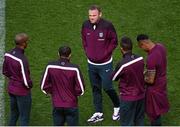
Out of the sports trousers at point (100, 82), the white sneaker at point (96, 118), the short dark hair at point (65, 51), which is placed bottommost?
the white sneaker at point (96, 118)

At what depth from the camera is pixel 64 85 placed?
8.51 meters

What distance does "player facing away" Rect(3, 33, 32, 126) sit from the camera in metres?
8.78

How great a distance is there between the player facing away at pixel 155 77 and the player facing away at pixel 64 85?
1.13 m

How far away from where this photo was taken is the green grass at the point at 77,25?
1189 cm

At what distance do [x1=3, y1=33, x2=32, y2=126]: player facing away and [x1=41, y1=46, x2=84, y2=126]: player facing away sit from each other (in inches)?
16.4

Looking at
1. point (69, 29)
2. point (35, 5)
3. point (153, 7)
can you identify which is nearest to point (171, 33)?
point (153, 7)

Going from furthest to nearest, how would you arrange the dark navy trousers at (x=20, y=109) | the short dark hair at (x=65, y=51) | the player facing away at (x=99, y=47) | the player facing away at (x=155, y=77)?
the player facing away at (x=99, y=47) < the dark navy trousers at (x=20, y=109) < the player facing away at (x=155, y=77) < the short dark hair at (x=65, y=51)

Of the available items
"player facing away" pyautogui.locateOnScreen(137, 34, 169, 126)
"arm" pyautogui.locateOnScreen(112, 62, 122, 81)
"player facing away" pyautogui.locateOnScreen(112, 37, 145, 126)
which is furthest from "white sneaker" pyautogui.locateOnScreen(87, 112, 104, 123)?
"arm" pyautogui.locateOnScreen(112, 62, 122, 81)

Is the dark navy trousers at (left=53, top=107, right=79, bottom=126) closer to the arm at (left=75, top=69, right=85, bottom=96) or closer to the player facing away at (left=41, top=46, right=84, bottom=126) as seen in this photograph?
the player facing away at (left=41, top=46, right=84, bottom=126)

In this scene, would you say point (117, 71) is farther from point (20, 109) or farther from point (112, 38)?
point (20, 109)

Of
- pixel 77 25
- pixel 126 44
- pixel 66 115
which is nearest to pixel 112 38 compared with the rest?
pixel 126 44

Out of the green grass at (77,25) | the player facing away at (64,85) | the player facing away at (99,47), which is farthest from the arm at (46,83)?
the green grass at (77,25)

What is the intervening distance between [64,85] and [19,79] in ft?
2.79

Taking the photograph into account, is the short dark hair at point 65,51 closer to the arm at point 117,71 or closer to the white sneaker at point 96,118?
the arm at point 117,71
